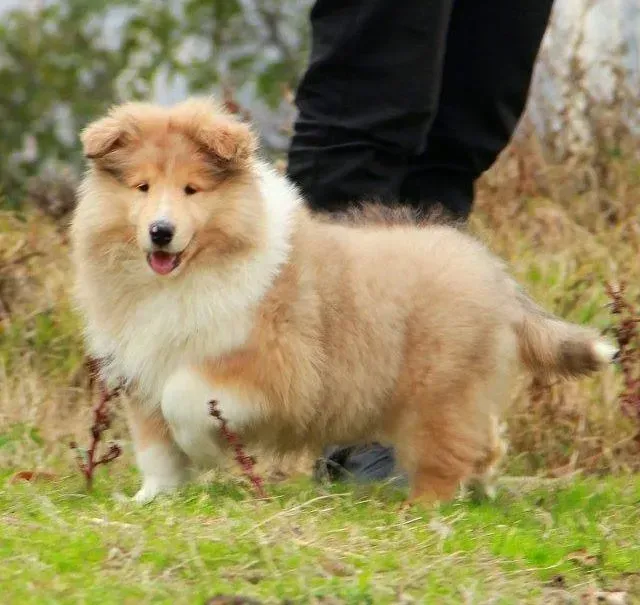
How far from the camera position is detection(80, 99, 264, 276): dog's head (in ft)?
12.6

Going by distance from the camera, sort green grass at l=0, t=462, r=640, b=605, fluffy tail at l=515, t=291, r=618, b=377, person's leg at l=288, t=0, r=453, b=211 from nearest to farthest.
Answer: green grass at l=0, t=462, r=640, b=605
fluffy tail at l=515, t=291, r=618, b=377
person's leg at l=288, t=0, r=453, b=211

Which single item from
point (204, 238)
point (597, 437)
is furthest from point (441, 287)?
point (597, 437)

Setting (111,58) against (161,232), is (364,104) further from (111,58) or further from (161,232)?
(111,58)

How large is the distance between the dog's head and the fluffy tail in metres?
0.95

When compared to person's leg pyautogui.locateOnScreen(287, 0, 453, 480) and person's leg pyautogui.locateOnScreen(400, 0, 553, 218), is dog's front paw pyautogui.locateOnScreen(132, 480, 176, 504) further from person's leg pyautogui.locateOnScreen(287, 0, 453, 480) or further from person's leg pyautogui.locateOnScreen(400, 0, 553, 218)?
person's leg pyautogui.locateOnScreen(400, 0, 553, 218)

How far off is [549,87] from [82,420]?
3421 millimetres

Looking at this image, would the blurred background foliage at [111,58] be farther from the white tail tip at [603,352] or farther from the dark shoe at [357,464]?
the white tail tip at [603,352]

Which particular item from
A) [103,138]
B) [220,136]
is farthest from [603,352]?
[103,138]

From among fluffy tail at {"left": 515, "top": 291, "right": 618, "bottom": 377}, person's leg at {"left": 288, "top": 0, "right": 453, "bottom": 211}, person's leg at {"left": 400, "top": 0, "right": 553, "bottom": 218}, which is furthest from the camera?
person's leg at {"left": 400, "top": 0, "right": 553, "bottom": 218}

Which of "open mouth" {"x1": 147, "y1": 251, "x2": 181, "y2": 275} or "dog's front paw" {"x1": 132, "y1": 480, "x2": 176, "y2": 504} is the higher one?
"open mouth" {"x1": 147, "y1": 251, "x2": 181, "y2": 275}

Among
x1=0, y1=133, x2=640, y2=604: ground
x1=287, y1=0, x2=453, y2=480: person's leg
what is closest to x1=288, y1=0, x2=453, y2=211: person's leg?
x1=287, y1=0, x2=453, y2=480: person's leg

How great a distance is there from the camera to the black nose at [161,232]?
3.74 meters

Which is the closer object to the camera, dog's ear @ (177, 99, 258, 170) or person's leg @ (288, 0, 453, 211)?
dog's ear @ (177, 99, 258, 170)

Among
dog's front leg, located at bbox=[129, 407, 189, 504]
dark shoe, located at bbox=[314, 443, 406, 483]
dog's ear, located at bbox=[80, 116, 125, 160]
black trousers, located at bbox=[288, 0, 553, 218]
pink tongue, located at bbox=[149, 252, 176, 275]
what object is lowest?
dark shoe, located at bbox=[314, 443, 406, 483]
